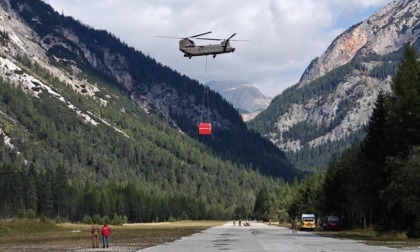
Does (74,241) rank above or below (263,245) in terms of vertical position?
above

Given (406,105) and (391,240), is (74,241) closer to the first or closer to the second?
(391,240)

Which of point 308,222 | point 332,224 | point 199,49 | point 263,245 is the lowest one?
point 263,245

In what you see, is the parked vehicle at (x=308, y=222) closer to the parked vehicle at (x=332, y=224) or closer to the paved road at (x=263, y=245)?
the parked vehicle at (x=332, y=224)

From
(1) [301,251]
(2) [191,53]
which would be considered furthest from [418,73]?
(1) [301,251]

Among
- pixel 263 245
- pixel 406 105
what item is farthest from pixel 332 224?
pixel 263 245

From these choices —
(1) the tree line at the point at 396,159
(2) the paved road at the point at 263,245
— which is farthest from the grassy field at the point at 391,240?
(2) the paved road at the point at 263,245

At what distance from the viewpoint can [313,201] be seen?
150000 mm

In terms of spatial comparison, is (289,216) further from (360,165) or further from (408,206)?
(408,206)

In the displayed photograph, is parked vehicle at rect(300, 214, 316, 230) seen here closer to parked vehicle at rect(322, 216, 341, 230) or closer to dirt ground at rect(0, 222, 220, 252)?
parked vehicle at rect(322, 216, 341, 230)

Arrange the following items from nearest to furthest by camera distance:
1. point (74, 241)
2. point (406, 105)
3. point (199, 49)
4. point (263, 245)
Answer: point (199, 49) < point (263, 245) < point (406, 105) < point (74, 241)

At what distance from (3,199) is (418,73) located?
5051 inches

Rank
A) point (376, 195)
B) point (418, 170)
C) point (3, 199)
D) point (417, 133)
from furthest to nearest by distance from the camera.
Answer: point (3, 199)
point (376, 195)
point (417, 133)
point (418, 170)

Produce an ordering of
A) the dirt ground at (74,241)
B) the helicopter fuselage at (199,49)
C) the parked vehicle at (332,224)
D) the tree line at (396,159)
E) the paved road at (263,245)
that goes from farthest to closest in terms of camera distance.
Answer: the parked vehicle at (332,224)
the tree line at (396,159)
the dirt ground at (74,241)
the helicopter fuselage at (199,49)
the paved road at (263,245)

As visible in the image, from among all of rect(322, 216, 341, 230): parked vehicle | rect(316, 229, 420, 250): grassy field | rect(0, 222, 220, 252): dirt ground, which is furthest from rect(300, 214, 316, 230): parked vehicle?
rect(316, 229, 420, 250): grassy field
